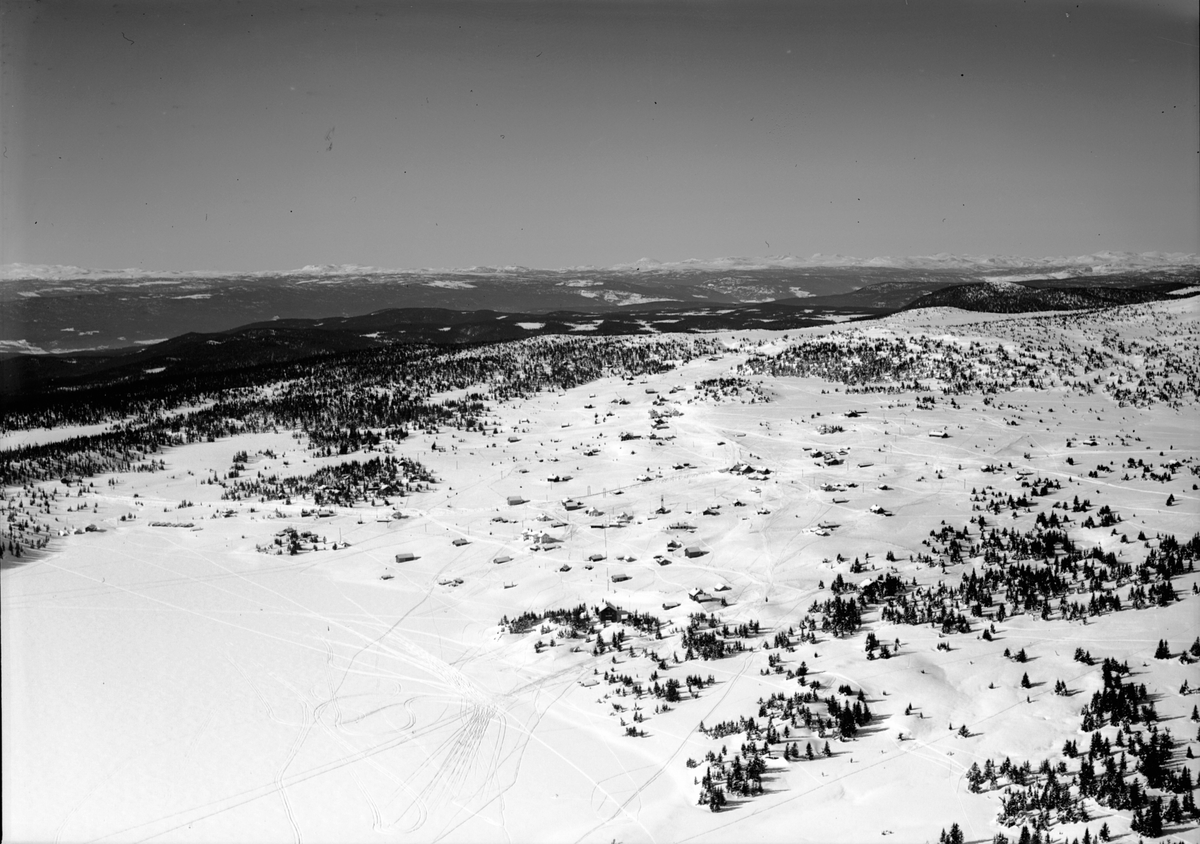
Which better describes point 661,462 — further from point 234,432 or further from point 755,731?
point 234,432

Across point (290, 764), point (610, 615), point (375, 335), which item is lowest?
point (290, 764)

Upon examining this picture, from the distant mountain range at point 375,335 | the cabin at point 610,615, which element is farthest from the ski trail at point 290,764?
the distant mountain range at point 375,335

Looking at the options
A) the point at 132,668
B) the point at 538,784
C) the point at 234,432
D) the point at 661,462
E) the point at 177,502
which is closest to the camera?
the point at 538,784

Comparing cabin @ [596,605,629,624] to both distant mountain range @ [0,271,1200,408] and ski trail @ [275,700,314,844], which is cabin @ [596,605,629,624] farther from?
distant mountain range @ [0,271,1200,408]

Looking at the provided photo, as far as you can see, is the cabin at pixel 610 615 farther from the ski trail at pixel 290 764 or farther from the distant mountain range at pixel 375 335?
the distant mountain range at pixel 375 335

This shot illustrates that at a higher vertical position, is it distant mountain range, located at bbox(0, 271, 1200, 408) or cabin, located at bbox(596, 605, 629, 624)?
distant mountain range, located at bbox(0, 271, 1200, 408)

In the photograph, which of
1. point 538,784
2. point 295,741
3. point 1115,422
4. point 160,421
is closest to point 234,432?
point 160,421

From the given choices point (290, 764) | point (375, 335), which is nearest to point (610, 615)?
point (290, 764)

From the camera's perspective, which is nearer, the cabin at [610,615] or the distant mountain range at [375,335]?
the cabin at [610,615]

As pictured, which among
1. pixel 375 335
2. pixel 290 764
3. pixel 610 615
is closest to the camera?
pixel 290 764

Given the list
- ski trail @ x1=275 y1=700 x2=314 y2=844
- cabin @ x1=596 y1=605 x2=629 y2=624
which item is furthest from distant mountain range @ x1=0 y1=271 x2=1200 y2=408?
ski trail @ x1=275 y1=700 x2=314 y2=844

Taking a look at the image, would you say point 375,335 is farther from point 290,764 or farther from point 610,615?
point 290,764
